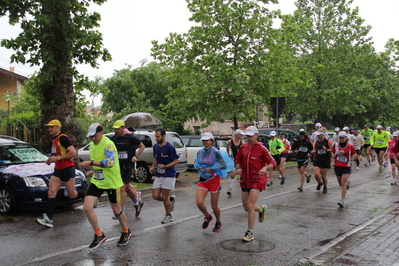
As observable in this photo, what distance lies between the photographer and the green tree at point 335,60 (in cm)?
2667

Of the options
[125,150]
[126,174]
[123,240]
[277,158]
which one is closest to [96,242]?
[123,240]

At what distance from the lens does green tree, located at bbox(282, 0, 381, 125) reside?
26.7m

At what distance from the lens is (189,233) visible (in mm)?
7059

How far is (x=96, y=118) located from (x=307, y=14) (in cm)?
1757

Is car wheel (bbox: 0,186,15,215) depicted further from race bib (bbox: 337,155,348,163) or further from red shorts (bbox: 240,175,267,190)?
race bib (bbox: 337,155,348,163)

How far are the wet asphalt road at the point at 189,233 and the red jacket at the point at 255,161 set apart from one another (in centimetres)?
102

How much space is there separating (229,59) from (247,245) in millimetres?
13180

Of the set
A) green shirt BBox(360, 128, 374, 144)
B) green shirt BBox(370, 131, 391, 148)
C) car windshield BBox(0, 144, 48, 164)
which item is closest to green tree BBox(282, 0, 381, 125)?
green shirt BBox(360, 128, 374, 144)

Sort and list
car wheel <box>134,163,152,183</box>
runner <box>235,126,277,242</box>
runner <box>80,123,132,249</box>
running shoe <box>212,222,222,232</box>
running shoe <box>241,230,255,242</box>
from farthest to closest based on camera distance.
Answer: car wheel <box>134,163,152,183</box>
running shoe <box>212,222,222,232</box>
runner <box>235,126,277,242</box>
running shoe <box>241,230,255,242</box>
runner <box>80,123,132,249</box>

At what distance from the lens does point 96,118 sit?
107ft

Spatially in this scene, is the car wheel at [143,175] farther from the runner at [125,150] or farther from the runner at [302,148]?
the runner at [125,150]

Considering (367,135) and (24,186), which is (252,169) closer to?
(24,186)

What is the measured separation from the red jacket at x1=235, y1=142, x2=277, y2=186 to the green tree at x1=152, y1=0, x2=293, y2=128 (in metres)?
10.8

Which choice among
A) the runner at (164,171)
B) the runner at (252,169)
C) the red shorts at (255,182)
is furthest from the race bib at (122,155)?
the red shorts at (255,182)
